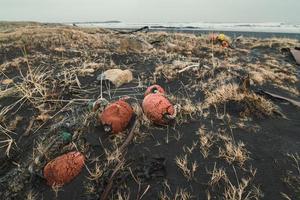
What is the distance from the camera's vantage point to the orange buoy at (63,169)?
3.25 meters

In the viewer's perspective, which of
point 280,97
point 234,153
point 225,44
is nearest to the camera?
point 234,153

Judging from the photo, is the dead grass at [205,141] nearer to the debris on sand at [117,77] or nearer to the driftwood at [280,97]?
the driftwood at [280,97]

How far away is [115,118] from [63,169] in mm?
968

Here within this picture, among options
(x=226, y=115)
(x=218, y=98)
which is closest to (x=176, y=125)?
(x=226, y=115)

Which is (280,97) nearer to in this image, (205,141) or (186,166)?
(205,141)

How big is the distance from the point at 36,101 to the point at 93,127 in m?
1.57

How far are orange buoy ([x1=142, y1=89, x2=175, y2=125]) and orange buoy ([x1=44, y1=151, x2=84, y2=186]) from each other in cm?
116

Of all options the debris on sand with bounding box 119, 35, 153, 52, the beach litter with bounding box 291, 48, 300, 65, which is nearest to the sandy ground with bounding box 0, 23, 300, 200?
the beach litter with bounding box 291, 48, 300, 65

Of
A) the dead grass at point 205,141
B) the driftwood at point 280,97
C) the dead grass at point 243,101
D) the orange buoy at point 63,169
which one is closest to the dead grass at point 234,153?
the dead grass at point 205,141

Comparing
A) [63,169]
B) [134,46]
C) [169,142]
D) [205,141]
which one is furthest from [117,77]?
[134,46]

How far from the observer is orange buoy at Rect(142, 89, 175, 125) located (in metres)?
3.96

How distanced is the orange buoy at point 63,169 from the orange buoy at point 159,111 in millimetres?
1157

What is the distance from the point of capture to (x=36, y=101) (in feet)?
16.4

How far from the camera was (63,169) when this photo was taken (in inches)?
129
